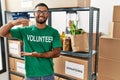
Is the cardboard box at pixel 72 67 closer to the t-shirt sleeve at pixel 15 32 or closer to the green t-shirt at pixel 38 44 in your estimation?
the green t-shirt at pixel 38 44

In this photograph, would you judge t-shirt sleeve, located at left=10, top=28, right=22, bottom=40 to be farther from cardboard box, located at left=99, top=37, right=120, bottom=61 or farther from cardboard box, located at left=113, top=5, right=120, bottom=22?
cardboard box, located at left=113, top=5, right=120, bottom=22

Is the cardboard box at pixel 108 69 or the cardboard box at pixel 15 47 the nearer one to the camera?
the cardboard box at pixel 108 69

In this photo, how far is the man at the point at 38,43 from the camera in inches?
65.6

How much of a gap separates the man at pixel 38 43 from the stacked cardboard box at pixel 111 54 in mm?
605

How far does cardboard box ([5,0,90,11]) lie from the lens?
1.85 meters

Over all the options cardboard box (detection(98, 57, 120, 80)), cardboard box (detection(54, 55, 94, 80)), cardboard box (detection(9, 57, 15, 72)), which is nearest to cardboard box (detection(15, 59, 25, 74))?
cardboard box (detection(9, 57, 15, 72))

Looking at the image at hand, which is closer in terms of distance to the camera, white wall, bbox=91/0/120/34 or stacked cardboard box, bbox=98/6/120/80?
stacked cardboard box, bbox=98/6/120/80

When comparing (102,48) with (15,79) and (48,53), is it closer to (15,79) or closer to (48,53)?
(48,53)

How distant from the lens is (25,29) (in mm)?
1729

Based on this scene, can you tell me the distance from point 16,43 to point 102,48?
138cm

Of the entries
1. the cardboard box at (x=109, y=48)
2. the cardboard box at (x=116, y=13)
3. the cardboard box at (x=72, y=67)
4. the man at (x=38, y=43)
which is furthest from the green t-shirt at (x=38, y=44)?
the cardboard box at (x=116, y=13)

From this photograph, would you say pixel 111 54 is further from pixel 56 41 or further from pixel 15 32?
pixel 15 32

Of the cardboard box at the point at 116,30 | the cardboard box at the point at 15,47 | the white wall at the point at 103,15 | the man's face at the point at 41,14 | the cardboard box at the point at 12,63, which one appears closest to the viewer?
the man's face at the point at 41,14

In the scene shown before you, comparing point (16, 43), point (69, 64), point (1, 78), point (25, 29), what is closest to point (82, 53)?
point (69, 64)
